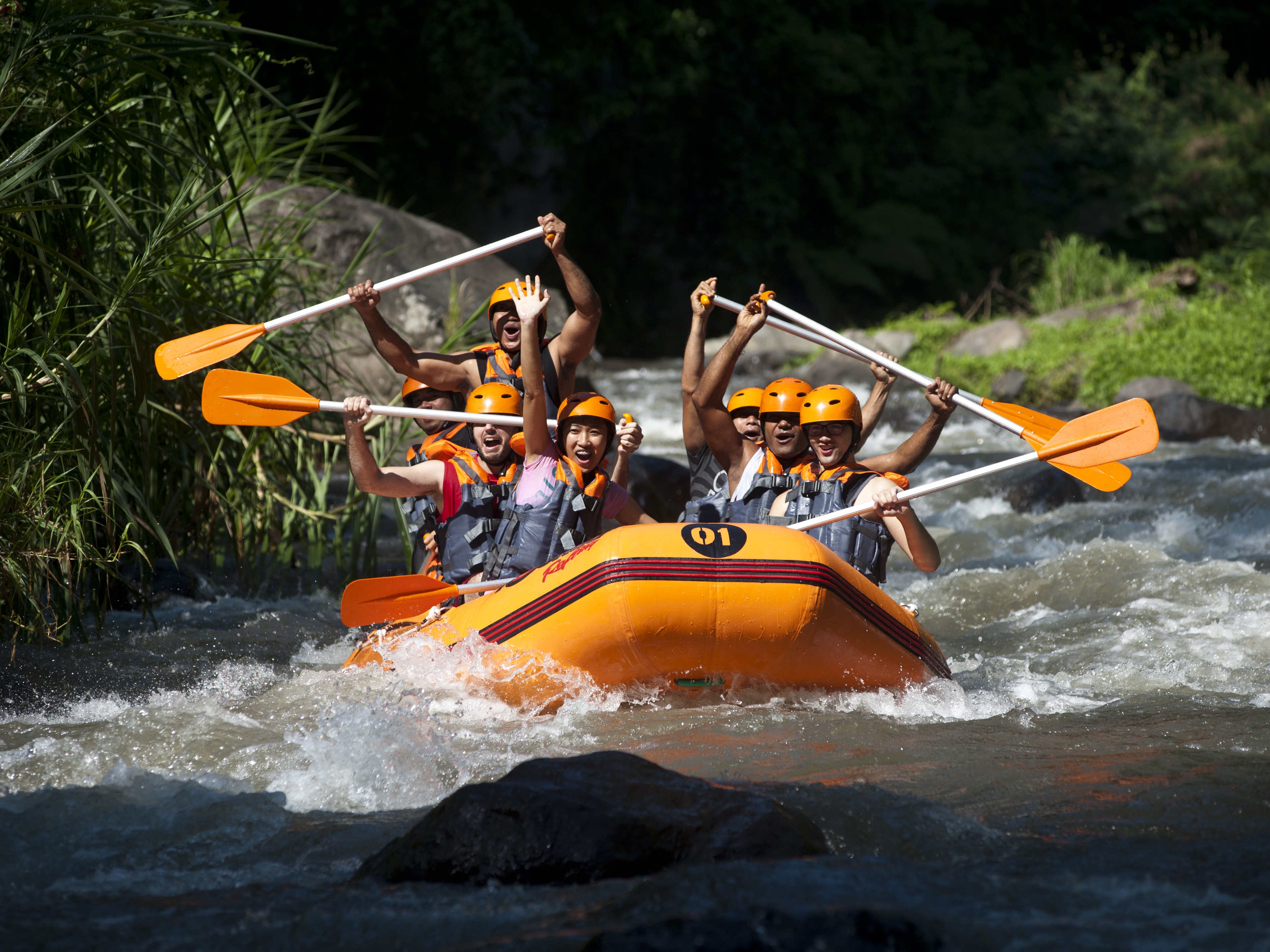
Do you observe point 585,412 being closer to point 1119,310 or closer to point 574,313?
point 574,313

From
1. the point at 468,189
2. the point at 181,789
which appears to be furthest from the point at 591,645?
the point at 468,189

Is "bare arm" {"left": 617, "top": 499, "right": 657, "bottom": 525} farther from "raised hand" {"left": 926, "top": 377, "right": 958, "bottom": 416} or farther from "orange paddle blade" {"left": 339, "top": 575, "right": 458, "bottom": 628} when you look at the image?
"raised hand" {"left": 926, "top": 377, "right": 958, "bottom": 416}

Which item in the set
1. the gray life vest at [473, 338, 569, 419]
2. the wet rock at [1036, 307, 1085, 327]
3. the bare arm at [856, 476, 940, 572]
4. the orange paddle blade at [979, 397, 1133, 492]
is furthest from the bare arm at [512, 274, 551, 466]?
the wet rock at [1036, 307, 1085, 327]

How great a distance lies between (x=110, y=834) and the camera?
2848mm

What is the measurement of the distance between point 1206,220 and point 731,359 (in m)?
13.5

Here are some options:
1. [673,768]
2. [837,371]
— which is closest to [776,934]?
[673,768]

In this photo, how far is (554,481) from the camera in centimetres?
436

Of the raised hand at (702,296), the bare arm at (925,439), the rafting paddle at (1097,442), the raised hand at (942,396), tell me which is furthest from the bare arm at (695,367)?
the raised hand at (942,396)

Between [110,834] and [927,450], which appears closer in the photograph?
[110,834]

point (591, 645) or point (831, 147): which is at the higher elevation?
point (831, 147)

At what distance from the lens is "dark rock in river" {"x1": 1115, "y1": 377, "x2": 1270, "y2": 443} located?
984 cm

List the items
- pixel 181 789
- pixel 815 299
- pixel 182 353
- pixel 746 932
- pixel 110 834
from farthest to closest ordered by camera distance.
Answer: pixel 815 299 → pixel 182 353 → pixel 181 789 → pixel 110 834 → pixel 746 932

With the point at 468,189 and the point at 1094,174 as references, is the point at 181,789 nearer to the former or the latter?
the point at 468,189

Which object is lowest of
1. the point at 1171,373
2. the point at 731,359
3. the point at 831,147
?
the point at 1171,373
